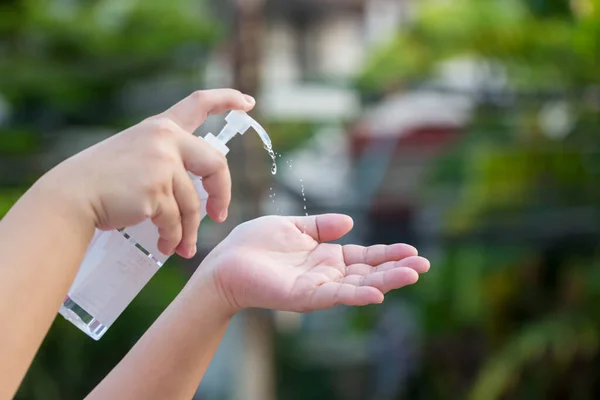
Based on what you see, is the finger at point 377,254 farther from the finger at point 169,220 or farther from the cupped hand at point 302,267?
the finger at point 169,220

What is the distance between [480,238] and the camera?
6031 mm

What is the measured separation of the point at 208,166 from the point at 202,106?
0.15 metres

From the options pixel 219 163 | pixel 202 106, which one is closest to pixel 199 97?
pixel 202 106

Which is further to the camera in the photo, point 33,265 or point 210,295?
point 210,295

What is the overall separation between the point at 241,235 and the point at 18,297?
342 millimetres

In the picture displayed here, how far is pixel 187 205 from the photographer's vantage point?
0.95 m

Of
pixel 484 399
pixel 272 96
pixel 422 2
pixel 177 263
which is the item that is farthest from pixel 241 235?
pixel 422 2

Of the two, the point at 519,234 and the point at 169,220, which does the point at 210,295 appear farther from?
the point at 519,234

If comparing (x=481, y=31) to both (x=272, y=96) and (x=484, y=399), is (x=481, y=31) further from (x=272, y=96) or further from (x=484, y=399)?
(x=484, y=399)

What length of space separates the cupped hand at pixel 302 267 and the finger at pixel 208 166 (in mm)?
109

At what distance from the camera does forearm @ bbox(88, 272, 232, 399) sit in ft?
3.83

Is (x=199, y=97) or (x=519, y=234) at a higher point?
(x=199, y=97)

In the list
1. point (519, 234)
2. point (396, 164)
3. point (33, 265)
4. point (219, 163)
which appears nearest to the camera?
point (33, 265)

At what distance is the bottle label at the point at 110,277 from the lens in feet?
3.79
